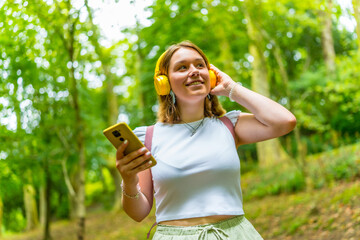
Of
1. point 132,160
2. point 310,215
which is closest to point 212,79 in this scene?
point 132,160

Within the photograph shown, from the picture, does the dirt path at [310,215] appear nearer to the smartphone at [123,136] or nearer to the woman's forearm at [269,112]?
the woman's forearm at [269,112]

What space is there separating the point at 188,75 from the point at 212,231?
0.76m

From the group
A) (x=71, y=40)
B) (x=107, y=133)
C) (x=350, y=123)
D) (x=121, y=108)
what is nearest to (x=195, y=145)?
(x=107, y=133)

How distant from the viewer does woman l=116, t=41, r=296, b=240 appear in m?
1.67

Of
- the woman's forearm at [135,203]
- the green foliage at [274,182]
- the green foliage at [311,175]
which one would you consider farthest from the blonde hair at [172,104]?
the green foliage at [274,182]

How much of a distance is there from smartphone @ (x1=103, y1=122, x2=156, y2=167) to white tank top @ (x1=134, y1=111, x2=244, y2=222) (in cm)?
19

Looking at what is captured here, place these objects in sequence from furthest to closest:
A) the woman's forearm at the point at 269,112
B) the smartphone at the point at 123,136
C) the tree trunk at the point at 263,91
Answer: the tree trunk at the point at 263,91 < the woman's forearm at the point at 269,112 < the smartphone at the point at 123,136

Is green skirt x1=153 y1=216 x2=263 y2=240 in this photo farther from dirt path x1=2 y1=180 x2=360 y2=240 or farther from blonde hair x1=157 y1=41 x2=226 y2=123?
dirt path x1=2 y1=180 x2=360 y2=240

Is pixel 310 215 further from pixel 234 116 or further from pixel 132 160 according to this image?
pixel 132 160

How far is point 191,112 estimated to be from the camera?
1.95 m

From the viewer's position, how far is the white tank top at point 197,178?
1672 millimetres

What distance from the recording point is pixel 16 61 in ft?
17.6

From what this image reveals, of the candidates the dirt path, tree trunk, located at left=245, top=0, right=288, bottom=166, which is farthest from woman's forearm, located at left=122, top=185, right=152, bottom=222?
tree trunk, located at left=245, top=0, right=288, bottom=166

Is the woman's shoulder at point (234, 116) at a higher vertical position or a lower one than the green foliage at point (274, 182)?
higher
